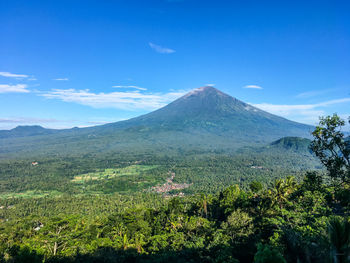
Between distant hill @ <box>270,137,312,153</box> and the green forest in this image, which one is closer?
the green forest

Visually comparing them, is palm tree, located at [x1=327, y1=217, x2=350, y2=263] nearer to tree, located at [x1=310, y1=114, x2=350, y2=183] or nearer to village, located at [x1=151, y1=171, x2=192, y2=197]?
tree, located at [x1=310, y1=114, x2=350, y2=183]

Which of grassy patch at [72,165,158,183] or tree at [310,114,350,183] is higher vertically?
tree at [310,114,350,183]

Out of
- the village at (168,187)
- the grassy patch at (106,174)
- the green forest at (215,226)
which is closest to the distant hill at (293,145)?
the village at (168,187)

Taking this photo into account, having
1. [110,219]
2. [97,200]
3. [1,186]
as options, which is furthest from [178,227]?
[1,186]

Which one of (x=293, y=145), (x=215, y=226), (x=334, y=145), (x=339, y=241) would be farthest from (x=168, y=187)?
(x=293, y=145)

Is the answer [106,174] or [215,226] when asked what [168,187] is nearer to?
[106,174]

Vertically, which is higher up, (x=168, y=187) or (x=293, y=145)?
(x=293, y=145)

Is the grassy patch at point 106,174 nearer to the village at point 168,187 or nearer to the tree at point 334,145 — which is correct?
the village at point 168,187

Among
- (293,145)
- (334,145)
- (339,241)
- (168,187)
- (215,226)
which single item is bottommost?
(168,187)

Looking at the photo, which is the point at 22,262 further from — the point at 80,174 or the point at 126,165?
the point at 126,165

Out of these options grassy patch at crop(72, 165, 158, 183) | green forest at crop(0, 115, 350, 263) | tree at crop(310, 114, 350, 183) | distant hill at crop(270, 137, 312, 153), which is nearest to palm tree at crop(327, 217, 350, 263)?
green forest at crop(0, 115, 350, 263)

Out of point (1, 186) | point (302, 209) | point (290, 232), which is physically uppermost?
point (290, 232)
